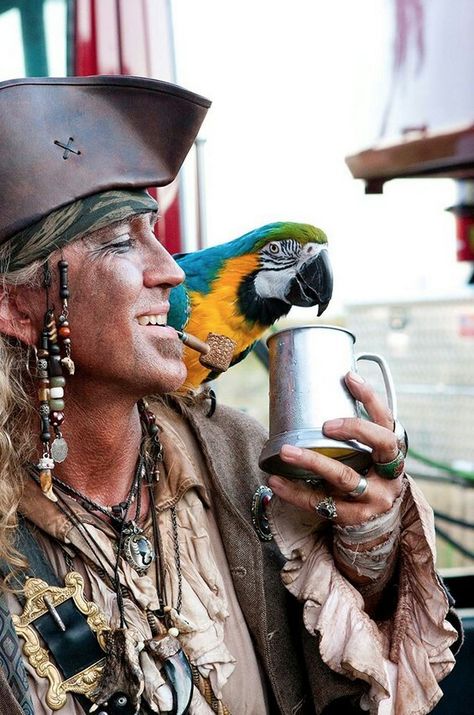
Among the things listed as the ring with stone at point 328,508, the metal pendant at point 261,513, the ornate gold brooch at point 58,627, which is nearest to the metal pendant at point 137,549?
the ornate gold brooch at point 58,627

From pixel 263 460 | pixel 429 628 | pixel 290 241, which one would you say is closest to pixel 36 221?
pixel 263 460

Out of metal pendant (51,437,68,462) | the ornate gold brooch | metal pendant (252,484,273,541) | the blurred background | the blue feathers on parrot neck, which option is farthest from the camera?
the blurred background

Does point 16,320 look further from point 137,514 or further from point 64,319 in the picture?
point 137,514

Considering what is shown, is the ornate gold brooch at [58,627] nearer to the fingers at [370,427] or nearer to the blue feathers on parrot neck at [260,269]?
the fingers at [370,427]

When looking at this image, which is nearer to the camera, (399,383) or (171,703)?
(171,703)

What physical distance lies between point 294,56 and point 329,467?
64.1 inches

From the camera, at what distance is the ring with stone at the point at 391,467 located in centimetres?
142

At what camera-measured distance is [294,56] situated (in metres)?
2.54

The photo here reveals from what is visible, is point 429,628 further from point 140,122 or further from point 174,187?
point 174,187

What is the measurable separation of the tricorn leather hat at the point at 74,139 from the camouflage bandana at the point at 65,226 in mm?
20

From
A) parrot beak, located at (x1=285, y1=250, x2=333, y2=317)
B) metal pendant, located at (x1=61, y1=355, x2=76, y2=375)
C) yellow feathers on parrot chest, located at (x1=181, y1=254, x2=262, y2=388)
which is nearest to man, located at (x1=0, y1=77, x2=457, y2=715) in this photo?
metal pendant, located at (x1=61, y1=355, x2=76, y2=375)

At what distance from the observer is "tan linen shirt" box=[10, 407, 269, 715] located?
1.44m

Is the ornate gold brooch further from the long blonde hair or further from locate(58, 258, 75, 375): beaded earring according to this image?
locate(58, 258, 75, 375): beaded earring

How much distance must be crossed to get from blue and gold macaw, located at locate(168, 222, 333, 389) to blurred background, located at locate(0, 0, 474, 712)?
7.9 inches
